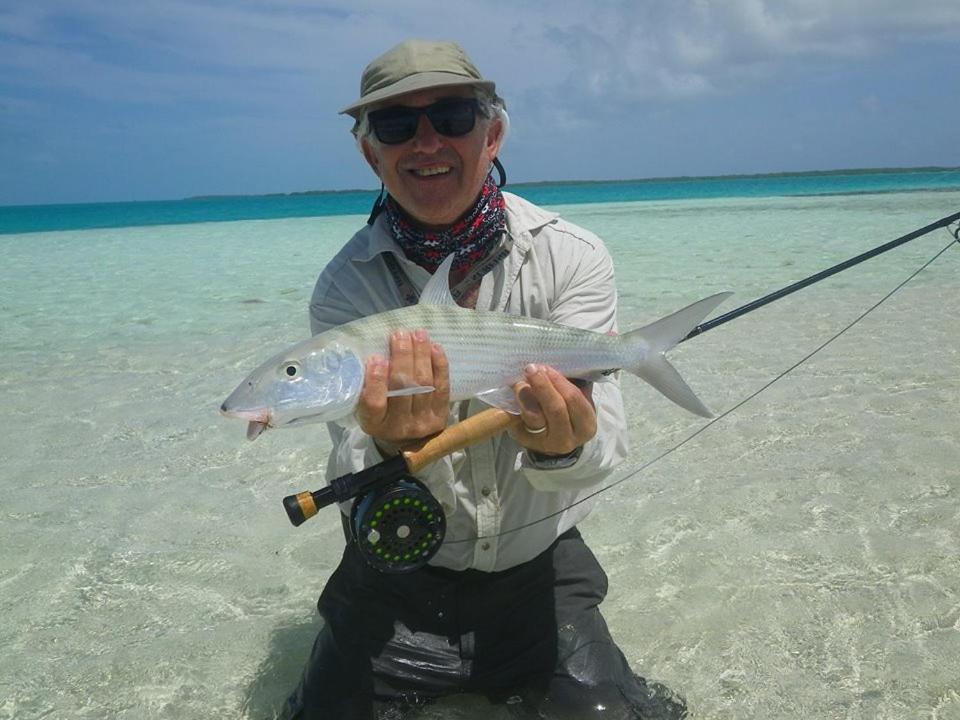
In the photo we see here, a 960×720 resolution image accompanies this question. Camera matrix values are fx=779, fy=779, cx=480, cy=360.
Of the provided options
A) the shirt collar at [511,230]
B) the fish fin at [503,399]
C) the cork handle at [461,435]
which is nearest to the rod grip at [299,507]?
the cork handle at [461,435]

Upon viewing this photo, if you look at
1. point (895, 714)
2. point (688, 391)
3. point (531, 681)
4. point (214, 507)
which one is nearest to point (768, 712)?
point (895, 714)

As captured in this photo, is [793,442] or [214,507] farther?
[793,442]

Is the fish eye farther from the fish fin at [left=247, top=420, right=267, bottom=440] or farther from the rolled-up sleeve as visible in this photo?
the rolled-up sleeve

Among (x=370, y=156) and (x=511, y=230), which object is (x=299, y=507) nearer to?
(x=511, y=230)

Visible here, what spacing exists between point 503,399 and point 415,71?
1.15m

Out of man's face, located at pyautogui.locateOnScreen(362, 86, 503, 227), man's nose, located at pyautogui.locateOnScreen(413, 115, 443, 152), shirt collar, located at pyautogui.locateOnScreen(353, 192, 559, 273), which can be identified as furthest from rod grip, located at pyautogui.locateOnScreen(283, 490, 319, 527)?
man's nose, located at pyautogui.locateOnScreen(413, 115, 443, 152)

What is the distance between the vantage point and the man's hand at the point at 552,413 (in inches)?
89.0

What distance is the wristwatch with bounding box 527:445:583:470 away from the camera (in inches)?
95.5

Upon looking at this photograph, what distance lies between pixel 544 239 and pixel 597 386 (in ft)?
1.95

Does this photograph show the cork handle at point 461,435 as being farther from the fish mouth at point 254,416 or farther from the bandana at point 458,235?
the bandana at point 458,235

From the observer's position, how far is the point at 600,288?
113 inches

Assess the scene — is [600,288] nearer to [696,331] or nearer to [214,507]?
[696,331]

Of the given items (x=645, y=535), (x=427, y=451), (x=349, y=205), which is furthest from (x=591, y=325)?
(x=349, y=205)

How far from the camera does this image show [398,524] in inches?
94.3
